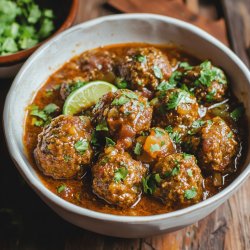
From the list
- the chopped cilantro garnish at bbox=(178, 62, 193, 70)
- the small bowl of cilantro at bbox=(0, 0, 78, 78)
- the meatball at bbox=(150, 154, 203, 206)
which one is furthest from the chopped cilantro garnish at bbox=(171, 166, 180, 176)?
the small bowl of cilantro at bbox=(0, 0, 78, 78)

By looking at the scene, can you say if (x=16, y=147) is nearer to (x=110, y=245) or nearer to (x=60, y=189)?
(x=60, y=189)

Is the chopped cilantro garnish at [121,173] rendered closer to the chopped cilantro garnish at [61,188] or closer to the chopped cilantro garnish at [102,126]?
the chopped cilantro garnish at [102,126]

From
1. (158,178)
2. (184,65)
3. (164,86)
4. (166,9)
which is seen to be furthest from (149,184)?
(166,9)

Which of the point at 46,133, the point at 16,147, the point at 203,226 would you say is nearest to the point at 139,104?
the point at 46,133

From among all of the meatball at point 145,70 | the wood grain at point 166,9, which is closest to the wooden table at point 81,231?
the meatball at point 145,70

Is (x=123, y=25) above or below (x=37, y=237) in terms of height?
above

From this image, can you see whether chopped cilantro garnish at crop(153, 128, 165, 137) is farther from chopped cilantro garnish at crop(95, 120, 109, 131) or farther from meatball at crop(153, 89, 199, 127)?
chopped cilantro garnish at crop(95, 120, 109, 131)
